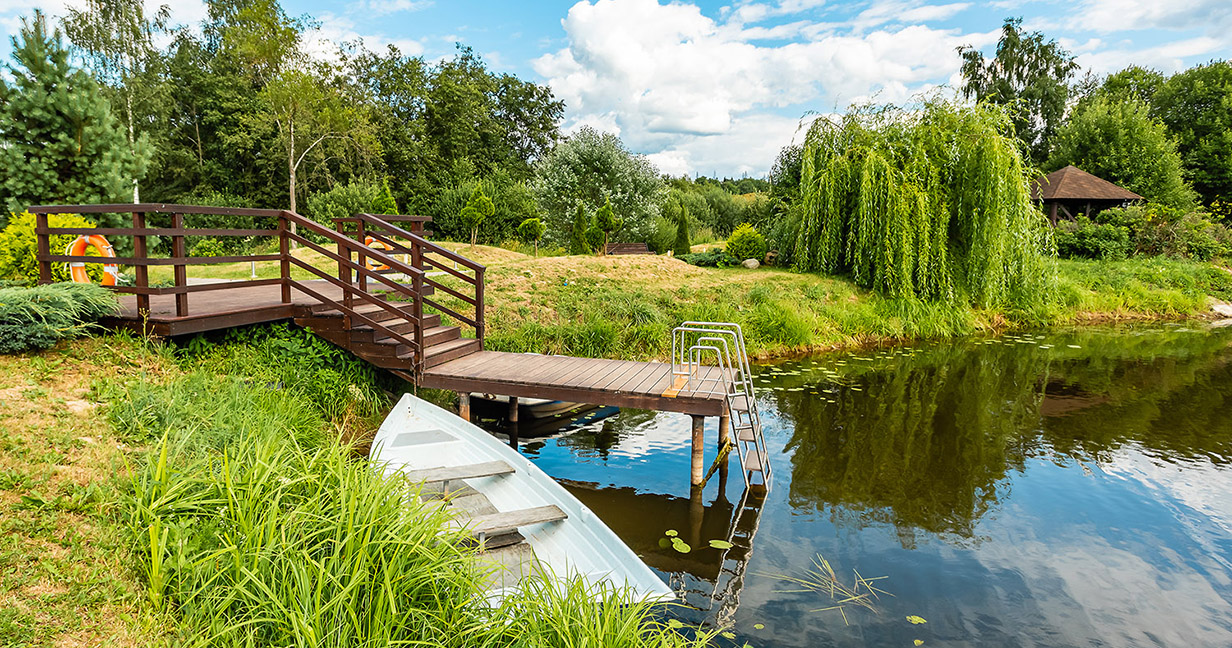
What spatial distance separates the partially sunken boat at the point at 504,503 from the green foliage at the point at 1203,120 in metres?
37.3

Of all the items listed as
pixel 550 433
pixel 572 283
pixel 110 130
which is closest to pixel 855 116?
pixel 572 283

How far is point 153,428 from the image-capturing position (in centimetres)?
440

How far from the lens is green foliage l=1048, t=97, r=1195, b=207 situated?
27516mm

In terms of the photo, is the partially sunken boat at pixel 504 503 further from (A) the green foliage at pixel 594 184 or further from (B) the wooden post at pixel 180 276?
(A) the green foliage at pixel 594 184

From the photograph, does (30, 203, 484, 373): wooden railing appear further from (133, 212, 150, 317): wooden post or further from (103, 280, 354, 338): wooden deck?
(103, 280, 354, 338): wooden deck

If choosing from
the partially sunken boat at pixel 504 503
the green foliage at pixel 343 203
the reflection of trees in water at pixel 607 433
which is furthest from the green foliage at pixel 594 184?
the partially sunken boat at pixel 504 503

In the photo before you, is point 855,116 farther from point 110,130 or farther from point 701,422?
point 110,130

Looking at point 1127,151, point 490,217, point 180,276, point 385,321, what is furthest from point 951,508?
point 1127,151

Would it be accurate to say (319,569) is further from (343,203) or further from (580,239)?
(343,203)

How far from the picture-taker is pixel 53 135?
11453 mm

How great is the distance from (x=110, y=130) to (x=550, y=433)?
10.4 m

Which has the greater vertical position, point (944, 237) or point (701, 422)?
point (944, 237)

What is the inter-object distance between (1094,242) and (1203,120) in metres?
19.5

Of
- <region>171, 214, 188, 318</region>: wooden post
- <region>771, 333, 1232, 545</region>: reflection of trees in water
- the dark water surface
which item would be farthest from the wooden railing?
<region>771, 333, 1232, 545</region>: reflection of trees in water
